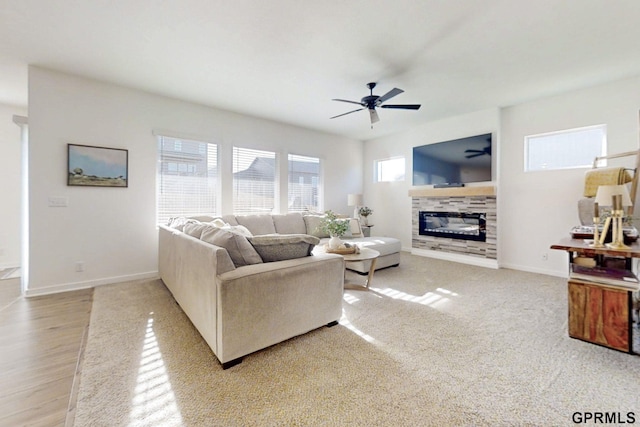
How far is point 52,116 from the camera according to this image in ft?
10.5

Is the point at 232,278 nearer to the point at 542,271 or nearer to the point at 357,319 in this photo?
the point at 357,319

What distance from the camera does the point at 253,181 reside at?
4.98 m

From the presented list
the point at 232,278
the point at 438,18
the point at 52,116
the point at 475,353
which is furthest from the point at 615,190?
the point at 52,116

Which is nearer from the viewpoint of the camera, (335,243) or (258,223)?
(335,243)

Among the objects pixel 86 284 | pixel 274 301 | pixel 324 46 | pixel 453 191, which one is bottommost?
pixel 86 284

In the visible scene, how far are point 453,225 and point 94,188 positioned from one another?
5.75 m

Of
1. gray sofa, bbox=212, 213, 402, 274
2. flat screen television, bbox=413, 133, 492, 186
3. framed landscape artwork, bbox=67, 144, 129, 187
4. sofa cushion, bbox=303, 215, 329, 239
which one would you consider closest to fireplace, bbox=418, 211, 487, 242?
flat screen television, bbox=413, 133, 492, 186

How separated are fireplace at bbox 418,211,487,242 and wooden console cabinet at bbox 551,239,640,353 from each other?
2.62m

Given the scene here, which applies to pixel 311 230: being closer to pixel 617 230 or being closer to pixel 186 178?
pixel 186 178

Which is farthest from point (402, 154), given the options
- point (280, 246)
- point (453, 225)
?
point (280, 246)

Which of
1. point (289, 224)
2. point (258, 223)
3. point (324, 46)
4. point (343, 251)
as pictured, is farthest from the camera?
point (289, 224)

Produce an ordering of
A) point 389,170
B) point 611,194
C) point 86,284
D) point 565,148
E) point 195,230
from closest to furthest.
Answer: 1. point 611,194
2. point 195,230
3. point 86,284
4. point 565,148
5. point 389,170

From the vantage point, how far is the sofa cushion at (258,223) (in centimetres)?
432

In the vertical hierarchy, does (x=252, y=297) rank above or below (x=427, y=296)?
above
